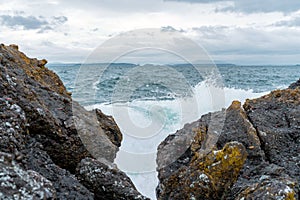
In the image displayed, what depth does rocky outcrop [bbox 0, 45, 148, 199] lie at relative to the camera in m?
3.68

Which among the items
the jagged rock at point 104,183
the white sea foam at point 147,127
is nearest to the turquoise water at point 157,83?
the white sea foam at point 147,127

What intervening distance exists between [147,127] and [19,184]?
1035cm

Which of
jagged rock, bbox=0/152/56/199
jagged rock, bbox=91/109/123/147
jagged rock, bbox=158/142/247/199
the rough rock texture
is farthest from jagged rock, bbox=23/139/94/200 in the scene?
jagged rock, bbox=91/109/123/147

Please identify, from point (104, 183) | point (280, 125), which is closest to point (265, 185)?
point (104, 183)

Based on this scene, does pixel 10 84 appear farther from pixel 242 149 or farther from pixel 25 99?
pixel 242 149

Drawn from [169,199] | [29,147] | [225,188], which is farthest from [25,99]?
[225,188]

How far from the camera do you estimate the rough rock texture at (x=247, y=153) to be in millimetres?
4959

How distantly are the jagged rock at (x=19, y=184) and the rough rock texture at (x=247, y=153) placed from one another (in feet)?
8.02

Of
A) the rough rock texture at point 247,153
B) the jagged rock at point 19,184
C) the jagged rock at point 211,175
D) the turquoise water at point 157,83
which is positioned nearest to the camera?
the jagged rock at point 19,184

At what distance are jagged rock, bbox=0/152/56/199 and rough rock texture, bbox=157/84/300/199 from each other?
2.45m

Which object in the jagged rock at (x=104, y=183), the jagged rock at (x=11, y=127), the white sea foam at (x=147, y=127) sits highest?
the jagged rock at (x=11, y=127)

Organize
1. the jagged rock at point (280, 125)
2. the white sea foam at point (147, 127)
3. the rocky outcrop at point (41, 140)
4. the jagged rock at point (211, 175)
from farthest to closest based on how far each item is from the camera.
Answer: the white sea foam at point (147, 127) < the jagged rock at point (280, 125) < the jagged rock at point (211, 175) < the rocky outcrop at point (41, 140)

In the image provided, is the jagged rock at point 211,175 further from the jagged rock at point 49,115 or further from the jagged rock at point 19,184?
the jagged rock at point 19,184

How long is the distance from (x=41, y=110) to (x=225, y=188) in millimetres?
3104
